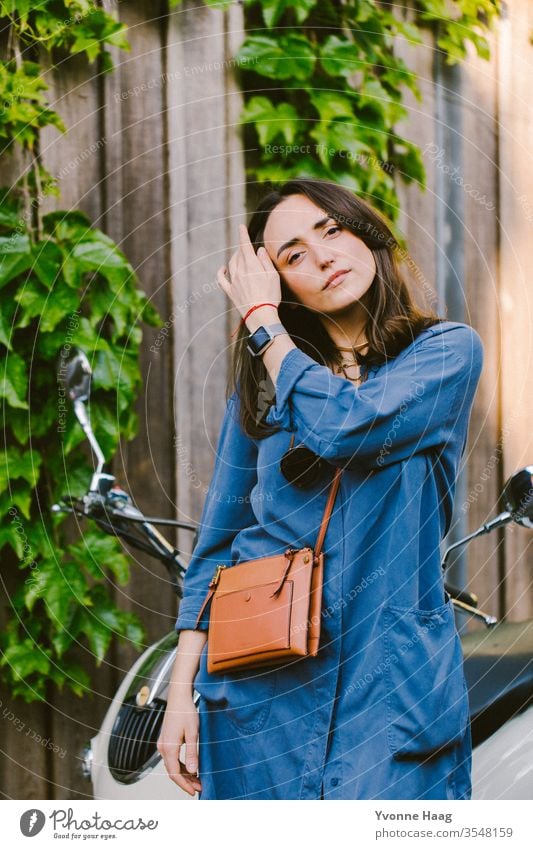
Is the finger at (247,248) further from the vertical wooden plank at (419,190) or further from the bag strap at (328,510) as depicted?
the vertical wooden plank at (419,190)

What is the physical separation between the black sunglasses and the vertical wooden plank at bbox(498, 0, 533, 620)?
67 cm

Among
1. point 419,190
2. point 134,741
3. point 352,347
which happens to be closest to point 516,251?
point 419,190

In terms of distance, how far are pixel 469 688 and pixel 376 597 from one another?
A: 22cm

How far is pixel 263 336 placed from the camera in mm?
914

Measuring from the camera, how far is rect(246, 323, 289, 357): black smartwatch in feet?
2.98

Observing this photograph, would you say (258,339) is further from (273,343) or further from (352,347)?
(352,347)

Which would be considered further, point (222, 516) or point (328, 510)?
point (222, 516)

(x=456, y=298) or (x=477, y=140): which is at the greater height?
(x=477, y=140)

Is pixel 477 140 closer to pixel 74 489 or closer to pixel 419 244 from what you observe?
pixel 419 244

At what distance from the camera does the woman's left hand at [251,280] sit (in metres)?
0.95

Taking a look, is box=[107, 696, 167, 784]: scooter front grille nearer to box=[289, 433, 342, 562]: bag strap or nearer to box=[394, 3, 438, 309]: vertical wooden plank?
box=[289, 433, 342, 562]: bag strap
